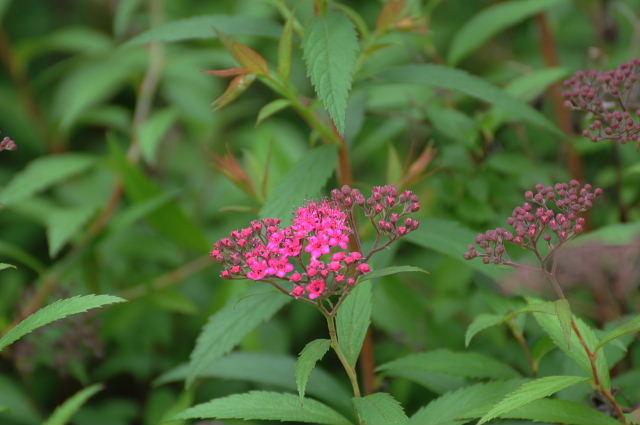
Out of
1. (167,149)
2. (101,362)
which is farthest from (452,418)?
(167,149)

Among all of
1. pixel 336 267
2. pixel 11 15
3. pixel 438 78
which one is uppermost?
pixel 11 15

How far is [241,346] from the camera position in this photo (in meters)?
2.32

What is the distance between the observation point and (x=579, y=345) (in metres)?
1.35

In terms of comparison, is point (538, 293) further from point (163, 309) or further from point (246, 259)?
point (163, 309)

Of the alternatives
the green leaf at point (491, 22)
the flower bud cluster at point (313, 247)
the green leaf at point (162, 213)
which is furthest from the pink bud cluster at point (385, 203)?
the green leaf at point (162, 213)

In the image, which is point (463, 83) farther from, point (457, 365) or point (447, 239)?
point (457, 365)

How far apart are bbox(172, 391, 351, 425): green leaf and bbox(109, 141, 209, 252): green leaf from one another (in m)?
1.05

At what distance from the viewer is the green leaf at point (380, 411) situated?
1.23 m

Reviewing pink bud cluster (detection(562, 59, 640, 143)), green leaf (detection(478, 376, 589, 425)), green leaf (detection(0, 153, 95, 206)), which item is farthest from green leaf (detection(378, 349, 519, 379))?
green leaf (detection(0, 153, 95, 206))

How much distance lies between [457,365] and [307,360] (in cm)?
53

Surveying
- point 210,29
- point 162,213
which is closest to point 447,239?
point 210,29

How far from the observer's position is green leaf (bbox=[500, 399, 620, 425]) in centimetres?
130

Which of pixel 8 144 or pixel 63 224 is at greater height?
pixel 8 144

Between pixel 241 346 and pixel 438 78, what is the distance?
1.09 metres
